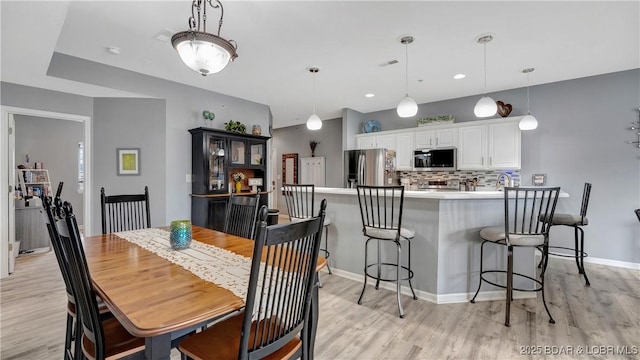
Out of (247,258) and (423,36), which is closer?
(247,258)

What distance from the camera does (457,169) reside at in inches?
195

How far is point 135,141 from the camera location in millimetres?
3994

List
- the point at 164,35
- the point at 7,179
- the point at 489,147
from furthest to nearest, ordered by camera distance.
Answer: the point at 489,147 < the point at 7,179 < the point at 164,35

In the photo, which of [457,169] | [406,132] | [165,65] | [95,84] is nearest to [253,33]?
[165,65]

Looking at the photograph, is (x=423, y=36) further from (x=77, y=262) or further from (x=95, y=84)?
(x=95, y=84)

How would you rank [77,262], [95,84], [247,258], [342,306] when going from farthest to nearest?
[95,84]
[342,306]
[247,258]
[77,262]

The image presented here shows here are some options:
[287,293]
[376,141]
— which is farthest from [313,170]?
[287,293]

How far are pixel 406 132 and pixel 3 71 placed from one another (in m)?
5.62

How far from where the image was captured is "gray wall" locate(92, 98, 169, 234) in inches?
153

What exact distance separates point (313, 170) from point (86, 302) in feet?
20.1

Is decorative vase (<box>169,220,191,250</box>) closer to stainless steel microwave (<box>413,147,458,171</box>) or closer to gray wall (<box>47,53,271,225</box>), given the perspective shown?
gray wall (<box>47,53,271,225</box>)

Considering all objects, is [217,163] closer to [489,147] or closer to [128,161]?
[128,161]

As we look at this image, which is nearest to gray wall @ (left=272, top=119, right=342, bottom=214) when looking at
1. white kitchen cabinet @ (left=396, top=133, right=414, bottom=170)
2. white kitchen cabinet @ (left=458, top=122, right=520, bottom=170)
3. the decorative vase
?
white kitchen cabinet @ (left=396, top=133, right=414, bottom=170)

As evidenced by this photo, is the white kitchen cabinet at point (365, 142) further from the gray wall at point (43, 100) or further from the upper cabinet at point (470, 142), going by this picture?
the gray wall at point (43, 100)
